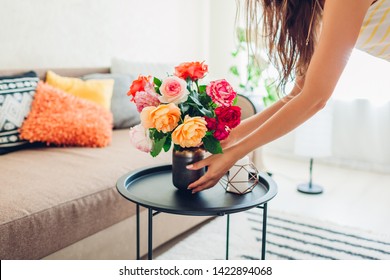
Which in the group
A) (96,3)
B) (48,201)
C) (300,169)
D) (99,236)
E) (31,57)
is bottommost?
(300,169)

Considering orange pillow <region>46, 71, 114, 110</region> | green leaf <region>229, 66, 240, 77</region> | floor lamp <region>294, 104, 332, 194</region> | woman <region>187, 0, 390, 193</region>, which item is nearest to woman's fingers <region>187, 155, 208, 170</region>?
woman <region>187, 0, 390, 193</region>

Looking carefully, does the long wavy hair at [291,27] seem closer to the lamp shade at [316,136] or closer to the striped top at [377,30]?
the striped top at [377,30]

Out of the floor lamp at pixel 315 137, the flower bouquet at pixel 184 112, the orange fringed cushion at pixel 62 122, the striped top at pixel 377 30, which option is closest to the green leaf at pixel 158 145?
the flower bouquet at pixel 184 112

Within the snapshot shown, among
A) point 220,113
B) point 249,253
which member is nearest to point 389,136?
point 249,253

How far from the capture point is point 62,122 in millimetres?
1944

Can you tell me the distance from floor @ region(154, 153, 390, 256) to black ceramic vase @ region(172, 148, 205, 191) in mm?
769

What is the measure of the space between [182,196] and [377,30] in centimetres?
74

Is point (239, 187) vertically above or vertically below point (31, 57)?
below

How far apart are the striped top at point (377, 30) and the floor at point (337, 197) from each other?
1192mm

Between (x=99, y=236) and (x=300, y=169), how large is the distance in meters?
2.13

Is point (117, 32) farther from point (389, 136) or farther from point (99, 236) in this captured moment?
point (389, 136)

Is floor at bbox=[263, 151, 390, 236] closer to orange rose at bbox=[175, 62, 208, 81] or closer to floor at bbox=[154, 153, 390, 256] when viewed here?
floor at bbox=[154, 153, 390, 256]

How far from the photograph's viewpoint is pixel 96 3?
2.75 meters

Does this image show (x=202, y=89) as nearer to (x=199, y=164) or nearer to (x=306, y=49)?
(x=199, y=164)
